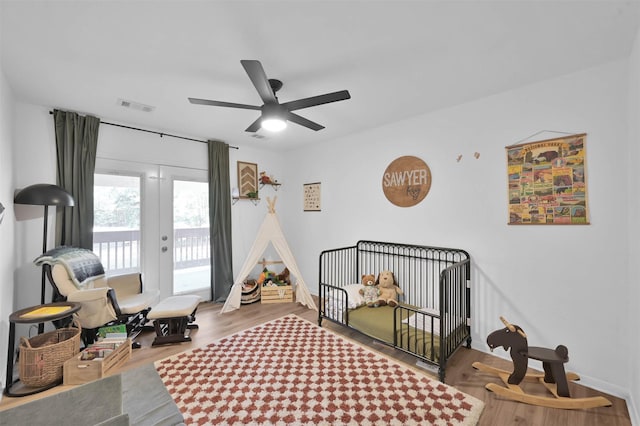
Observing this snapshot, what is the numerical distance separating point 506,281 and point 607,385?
3.11 feet

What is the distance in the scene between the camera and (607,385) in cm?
209

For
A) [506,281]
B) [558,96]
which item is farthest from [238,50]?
[506,281]

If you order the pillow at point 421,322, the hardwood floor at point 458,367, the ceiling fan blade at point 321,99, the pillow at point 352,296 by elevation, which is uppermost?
the ceiling fan blade at point 321,99

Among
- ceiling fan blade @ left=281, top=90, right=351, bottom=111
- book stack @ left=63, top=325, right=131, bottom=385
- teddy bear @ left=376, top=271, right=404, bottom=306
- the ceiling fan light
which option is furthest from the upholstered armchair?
teddy bear @ left=376, top=271, right=404, bottom=306

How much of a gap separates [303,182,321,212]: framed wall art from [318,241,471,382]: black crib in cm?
86

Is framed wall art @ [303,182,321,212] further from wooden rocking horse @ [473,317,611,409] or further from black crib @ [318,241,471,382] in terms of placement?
wooden rocking horse @ [473,317,611,409]

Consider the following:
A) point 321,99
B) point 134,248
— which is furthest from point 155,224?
point 321,99

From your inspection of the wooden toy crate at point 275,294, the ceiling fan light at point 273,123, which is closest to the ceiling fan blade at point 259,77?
the ceiling fan light at point 273,123

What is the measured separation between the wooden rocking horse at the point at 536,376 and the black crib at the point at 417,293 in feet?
1.33

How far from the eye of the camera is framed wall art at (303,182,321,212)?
176 inches

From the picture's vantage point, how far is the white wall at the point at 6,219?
2162 millimetres

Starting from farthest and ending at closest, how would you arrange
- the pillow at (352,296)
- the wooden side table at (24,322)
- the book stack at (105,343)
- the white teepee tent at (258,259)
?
the white teepee tent at (258,259) < the pillow at (352,296) < the book stack at (105,343) < the wooden side table at (24,322)

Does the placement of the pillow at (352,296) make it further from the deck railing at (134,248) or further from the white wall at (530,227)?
the deck railing at (134,248)

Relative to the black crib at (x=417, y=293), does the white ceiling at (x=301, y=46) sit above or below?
above
